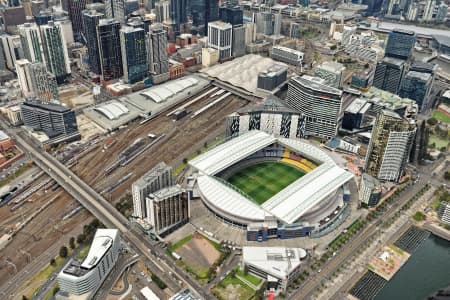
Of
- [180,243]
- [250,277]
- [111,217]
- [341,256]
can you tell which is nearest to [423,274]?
[341,256]

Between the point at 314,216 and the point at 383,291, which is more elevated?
the point at 314,216

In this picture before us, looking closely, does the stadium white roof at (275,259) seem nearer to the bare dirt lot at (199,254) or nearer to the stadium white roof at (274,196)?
the stadium white roof at (274,196)

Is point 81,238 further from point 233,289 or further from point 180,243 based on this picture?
point 233,289

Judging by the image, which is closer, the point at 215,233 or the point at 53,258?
the point at 53,258

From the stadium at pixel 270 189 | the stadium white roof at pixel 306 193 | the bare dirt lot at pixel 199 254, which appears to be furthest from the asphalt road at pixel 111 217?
the stadium white roof at pixel 306 193

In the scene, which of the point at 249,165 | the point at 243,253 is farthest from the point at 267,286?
the point at 249,165

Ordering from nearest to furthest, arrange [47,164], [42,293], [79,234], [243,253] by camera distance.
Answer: [42,293] → [243,253] → [79,234] → [47,164]

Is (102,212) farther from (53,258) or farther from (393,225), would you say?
(393,225)
